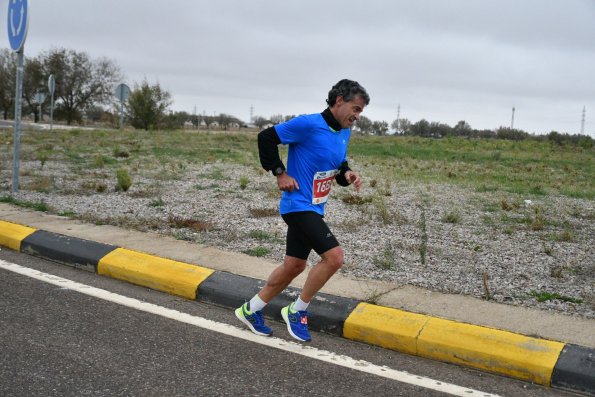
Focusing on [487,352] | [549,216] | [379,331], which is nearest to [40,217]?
[379,331]

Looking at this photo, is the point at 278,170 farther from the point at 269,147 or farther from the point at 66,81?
the point at 66,81

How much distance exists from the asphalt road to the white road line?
55 millimetres

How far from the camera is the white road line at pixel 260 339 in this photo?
3.53 meters

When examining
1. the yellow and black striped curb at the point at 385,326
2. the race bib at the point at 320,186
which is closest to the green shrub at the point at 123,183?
the yellow and black striped curb at the point at 385,326

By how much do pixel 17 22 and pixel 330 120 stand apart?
597cm

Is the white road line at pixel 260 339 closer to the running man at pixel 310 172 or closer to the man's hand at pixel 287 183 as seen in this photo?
the running man at pixel 310 172

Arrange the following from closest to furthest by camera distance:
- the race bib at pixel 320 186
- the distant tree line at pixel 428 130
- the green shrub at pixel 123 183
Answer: the race bib at pixel 320 186
the green shrub at pixel 123 183
the distant tree line at pixel 428 130

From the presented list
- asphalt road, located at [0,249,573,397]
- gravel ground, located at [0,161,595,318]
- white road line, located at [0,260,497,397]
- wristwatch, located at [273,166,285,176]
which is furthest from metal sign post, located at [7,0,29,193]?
wristwatch, located at [273,166,285,176]

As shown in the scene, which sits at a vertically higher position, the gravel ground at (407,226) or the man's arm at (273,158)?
the man's arm at (273,158)

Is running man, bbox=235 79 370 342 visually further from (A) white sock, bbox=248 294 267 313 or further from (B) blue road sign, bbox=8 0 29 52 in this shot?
(B) blue road sign, bbox=8 0 29 52

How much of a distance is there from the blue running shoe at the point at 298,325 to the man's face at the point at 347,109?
51.0 inches

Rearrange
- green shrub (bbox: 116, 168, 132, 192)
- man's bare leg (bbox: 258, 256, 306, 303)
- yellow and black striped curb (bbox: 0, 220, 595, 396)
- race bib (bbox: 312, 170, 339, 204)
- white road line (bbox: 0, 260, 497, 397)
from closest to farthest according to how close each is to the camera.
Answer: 1. white road line (bbox: 0, 260, 497, 397)
2. yellow and black striped curb (bbox: 0, 220, 595, 396)
3. race bib (bbox: 312, 170, 339, 204)
4. man's bare leg (bbox: 258, 256, 306, 303)
5. green shrub (bbox: 116, 168, 132, 192)

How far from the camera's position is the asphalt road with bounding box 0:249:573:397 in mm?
3309

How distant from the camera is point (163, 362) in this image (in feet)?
11.9
